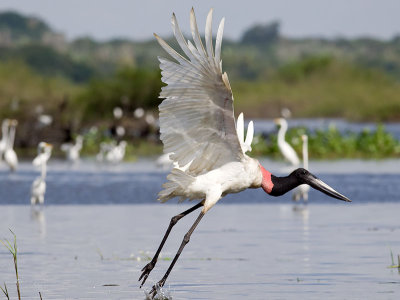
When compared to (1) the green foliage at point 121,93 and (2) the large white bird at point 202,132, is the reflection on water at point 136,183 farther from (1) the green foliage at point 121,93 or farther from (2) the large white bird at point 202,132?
(1) the green foliage at point 121,93

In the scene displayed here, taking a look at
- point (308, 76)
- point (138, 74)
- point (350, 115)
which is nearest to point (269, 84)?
point (308, 76)

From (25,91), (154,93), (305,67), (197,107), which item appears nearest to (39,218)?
(197,107)

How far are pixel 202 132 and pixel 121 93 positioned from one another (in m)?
30.8

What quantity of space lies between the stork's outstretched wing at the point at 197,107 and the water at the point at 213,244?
1.12 metres

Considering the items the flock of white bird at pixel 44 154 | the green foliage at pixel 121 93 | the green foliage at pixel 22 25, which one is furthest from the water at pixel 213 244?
the green foliage at pixel 22 25

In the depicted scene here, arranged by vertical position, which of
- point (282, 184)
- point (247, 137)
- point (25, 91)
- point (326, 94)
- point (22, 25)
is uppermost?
point (22, 25)

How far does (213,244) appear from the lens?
12.0 meters

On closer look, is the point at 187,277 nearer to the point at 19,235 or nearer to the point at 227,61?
the point at 19,235

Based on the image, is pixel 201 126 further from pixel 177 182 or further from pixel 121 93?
pixel 121 93

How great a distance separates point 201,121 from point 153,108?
30.0 meters

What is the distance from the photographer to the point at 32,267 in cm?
1031

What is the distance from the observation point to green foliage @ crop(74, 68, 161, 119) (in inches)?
1545

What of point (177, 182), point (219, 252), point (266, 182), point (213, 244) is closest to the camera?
point (177, 182)

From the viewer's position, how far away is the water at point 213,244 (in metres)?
9.10
